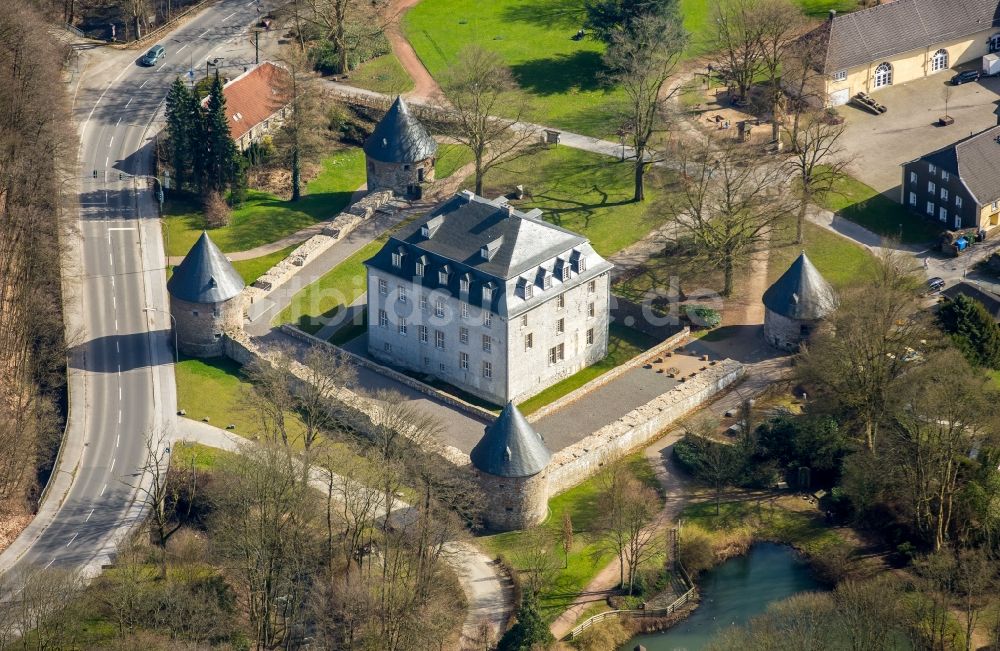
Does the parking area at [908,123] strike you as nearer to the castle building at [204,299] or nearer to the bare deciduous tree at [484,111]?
the bare deciduous tree at [484,111]

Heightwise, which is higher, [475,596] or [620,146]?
[620,146]

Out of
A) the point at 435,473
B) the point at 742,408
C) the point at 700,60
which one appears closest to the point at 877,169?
the point at 700,60

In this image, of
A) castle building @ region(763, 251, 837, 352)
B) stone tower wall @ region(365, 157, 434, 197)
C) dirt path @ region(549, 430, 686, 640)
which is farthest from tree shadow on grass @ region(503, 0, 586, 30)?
dirt path @ region(549, 430, 686, 640)

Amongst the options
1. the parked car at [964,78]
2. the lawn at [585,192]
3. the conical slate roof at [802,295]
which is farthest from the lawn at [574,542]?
the parked car at [964,78]

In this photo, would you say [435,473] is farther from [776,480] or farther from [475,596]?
[776,480]

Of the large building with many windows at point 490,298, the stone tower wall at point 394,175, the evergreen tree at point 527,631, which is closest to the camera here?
the evergreen tree at point 527,631
